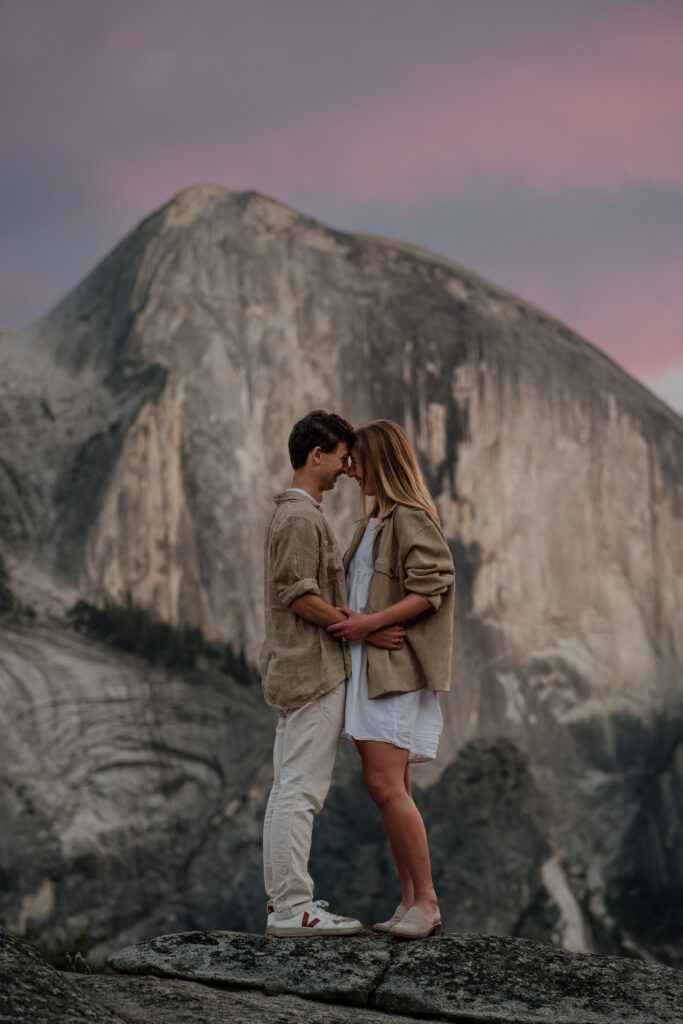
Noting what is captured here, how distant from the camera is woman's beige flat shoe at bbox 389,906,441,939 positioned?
156 inches

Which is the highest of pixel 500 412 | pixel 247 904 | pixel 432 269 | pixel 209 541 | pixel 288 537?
pixel 432 269

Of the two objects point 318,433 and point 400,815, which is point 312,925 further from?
point 318,433

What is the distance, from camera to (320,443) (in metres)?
4.29

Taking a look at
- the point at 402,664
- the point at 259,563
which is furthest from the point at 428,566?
the point at 259,563

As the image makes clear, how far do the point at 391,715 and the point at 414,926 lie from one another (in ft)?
2.33

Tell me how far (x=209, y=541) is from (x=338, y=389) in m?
4.65

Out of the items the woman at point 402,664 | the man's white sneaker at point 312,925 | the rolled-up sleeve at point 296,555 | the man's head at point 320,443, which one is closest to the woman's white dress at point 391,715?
the woman at point 402,664

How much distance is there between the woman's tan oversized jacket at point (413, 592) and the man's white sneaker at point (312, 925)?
0.78 m

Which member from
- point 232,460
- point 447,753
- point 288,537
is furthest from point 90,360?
point 288,537

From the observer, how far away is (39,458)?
23.1 meters

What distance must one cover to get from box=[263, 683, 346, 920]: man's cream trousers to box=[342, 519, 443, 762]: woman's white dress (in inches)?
2.5

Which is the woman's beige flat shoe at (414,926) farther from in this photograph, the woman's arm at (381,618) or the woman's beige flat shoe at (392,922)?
the woman's arm at (381,618)

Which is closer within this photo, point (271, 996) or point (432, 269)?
point (271, 996)

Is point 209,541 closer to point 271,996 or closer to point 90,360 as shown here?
point 90,360
